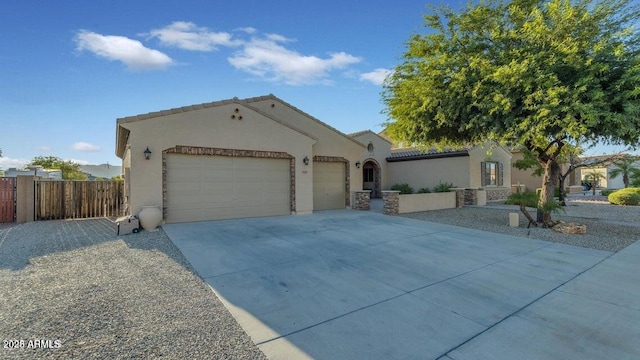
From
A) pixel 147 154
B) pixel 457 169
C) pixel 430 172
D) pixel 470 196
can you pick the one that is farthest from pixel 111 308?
pixel 430 172

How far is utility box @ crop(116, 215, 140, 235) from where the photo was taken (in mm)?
8781

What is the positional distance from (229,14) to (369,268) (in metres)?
9.65

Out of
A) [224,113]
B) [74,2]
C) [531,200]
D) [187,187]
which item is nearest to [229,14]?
[224,113]

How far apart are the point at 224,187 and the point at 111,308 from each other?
7.89 m

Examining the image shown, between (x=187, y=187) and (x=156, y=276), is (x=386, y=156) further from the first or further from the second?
(x=156, y=276)

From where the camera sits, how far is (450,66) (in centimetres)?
1004

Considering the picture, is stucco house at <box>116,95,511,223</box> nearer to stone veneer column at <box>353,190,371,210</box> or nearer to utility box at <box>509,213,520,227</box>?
stone veneer column at <box>353,190,371,210</box>

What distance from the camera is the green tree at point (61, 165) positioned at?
32.1 meters

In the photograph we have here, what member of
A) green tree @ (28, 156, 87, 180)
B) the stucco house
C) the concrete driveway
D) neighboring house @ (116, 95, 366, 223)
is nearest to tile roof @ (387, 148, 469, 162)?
the stucco house

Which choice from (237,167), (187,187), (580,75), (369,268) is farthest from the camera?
(237,167)

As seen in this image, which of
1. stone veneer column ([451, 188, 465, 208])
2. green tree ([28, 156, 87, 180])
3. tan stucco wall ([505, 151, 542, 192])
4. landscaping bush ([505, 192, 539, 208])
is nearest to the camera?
landscaping bush ([505, 192, 539, 208])

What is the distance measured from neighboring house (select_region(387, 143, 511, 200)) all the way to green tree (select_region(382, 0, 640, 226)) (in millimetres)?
8169

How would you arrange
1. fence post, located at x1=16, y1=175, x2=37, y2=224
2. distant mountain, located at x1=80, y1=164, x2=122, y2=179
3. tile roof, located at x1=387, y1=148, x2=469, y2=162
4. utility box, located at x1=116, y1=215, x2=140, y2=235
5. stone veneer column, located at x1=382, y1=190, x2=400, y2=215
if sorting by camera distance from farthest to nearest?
distant mountain, located at x1=80, y1=164, x2=122, y2=179, tile roof, located at x1=387, y1=148, x2=469, y2=162, stone veneer column, located at x1=382, y1=190, x2=400, y2=215, fence post, located at x1=16, y1=175, x2=37, y2=224, utility box, located at x1=116, y1=215, x2=140, y2=235

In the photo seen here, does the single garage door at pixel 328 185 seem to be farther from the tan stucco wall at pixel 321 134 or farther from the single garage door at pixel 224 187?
Result: the single garage door at pixel 224 187
